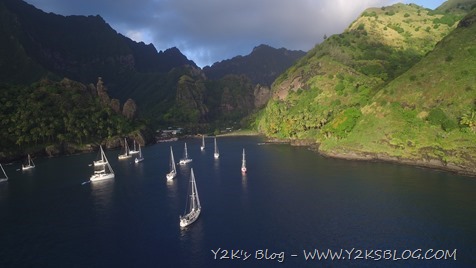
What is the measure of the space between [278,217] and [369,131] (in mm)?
90130

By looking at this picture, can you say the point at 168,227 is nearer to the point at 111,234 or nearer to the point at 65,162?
the point at 111,234

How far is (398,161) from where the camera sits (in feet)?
458

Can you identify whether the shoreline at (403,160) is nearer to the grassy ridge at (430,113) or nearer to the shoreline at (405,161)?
the shoreline at (405,161)

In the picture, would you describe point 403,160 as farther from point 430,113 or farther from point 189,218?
point 189,218

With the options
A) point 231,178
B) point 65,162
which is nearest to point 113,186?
point 231,178

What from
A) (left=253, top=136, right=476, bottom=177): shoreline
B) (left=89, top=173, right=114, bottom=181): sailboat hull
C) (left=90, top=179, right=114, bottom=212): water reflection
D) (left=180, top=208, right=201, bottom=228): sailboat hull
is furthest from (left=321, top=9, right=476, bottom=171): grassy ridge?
(left=90, top=179, right=114, bottom=212): water reflection

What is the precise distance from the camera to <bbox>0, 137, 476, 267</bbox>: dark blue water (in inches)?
2539

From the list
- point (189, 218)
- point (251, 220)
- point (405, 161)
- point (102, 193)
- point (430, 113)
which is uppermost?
point (430, 113)

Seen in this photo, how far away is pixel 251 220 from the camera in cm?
8238

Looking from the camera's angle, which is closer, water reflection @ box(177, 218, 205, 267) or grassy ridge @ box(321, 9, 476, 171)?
water reflection @ box(177, 218, 205, 267)

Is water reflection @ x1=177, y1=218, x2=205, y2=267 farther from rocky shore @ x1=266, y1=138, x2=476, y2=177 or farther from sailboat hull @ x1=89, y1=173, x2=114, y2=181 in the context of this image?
rocky shore @ x1=266, y1=138, x2=476, y2=177

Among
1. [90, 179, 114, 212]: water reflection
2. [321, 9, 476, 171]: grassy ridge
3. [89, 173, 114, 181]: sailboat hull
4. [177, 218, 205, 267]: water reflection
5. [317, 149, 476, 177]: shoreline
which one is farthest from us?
[89, 173, 114, 181]: sailboat hull

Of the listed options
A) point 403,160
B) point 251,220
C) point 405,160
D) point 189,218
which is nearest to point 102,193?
point 189,218

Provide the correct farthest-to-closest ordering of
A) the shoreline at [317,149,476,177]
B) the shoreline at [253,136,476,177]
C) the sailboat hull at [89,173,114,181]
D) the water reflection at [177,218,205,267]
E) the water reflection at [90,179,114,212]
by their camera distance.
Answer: the sailboat hull at [89,173,114,181]
the shoreline at [317,149,476,177]
the shoreline at [253,136,476,177]
the water reflection at [90,179,114,212]
the water reflection at [177,218,205,267]
